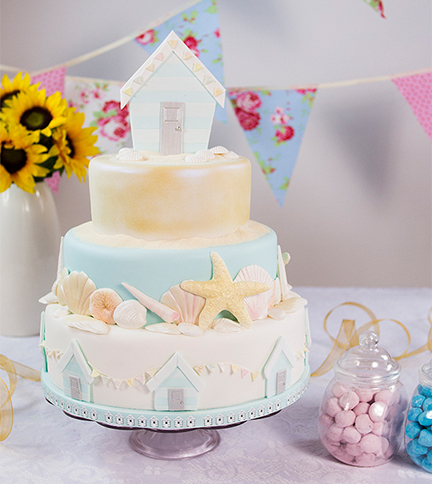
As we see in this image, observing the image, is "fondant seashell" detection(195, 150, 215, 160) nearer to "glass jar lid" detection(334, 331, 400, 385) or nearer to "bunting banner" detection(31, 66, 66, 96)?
"glass jar lid" detection(334, 331, 400, 385)

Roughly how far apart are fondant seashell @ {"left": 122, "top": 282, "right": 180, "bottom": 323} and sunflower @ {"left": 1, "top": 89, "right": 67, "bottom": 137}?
3.28 feet

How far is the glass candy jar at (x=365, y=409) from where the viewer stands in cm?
146

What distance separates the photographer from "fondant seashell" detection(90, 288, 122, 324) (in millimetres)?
1371

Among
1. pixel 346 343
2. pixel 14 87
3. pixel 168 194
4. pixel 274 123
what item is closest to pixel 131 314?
pixel 168 194

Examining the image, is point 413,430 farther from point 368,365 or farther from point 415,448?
point 368,365

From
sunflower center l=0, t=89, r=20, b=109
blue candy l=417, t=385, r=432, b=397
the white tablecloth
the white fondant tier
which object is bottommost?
the white tablecloth

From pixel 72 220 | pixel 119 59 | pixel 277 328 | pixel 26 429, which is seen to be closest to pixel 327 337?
pixel 277 328

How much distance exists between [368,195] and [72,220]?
1475mm

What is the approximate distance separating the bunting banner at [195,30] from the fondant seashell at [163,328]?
5.56 ft

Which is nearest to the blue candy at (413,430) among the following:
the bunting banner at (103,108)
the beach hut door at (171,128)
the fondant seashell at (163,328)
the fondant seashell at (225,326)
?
the fondant seashell at (225,326)

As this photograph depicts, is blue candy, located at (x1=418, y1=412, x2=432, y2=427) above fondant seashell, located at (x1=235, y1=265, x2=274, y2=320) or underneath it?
underneath

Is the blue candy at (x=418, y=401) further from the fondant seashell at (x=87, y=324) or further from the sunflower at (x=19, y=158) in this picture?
the sunflower at (x=19, y=158)

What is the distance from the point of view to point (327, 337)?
2.39 metres

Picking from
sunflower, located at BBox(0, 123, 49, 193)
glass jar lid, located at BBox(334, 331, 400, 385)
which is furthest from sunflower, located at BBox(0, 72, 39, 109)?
glass jar lid, located at BBox(334, 331, 400, 385)
